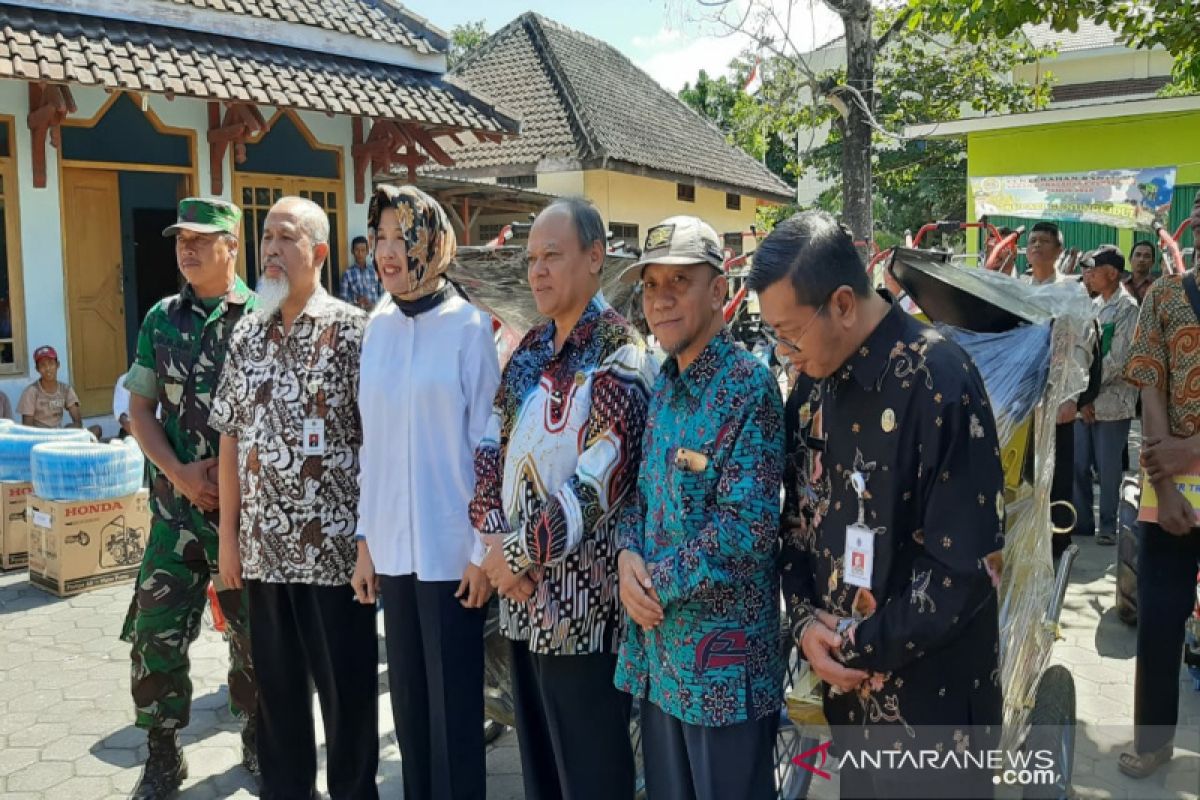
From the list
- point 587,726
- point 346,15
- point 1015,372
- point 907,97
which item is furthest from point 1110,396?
point 907,97

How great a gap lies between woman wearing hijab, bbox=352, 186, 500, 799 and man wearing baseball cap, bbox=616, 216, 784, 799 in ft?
2.21

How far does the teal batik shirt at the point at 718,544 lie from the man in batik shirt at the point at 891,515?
142 millimetres

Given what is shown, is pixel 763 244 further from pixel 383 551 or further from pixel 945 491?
pixel 383 551

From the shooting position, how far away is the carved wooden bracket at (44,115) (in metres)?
7.45

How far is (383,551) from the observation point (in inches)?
110

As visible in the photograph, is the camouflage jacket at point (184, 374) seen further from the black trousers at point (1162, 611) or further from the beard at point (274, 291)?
the black trousers at point (1162, 611)

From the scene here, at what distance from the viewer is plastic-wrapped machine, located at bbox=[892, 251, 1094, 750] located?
2500 millimetres

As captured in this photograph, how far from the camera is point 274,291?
2.96 meters

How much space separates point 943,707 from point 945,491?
43 cm

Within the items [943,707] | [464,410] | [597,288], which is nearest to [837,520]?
[943,707]

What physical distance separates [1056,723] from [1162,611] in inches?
31.5

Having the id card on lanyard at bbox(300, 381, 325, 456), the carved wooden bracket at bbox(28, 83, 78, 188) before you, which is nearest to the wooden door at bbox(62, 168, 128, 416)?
the carved wooden bracket at bbox(28, 83, 78, 188)

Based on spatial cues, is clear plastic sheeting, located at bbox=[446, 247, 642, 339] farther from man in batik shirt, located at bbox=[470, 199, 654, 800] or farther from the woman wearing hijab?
man in batik shirt, located at bbox=[470, 199, 654, 800]

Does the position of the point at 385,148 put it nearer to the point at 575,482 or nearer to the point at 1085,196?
the point at 575,482
